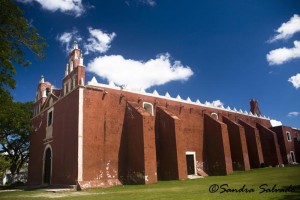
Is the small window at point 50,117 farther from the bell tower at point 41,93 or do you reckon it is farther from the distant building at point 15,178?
the distant building at point 15,178

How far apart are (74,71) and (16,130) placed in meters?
13.8

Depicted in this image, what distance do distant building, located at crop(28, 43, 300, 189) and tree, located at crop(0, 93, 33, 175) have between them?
5.87 feet

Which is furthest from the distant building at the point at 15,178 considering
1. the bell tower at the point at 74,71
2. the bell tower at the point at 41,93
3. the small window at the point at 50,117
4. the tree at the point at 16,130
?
the bell tower at the point at 74,71

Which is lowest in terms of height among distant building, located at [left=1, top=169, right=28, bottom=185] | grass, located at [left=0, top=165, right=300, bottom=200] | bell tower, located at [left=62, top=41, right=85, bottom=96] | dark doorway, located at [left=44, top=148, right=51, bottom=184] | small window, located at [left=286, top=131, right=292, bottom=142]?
grass, located at [left=0, top=165, right=300, bottom=200]

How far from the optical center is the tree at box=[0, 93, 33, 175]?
25984 millimetres

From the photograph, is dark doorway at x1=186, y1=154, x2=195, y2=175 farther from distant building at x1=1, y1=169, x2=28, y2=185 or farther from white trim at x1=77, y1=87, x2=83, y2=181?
distant building at x1=1, y1=169, x2=28, y2=185

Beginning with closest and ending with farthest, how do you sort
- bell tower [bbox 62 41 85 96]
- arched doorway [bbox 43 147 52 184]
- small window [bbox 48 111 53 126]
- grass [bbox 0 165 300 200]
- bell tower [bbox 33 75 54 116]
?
grass [bbox 0 165 300 200], bell tower [bbox 62 41 85 96], arched doorway [bbox 43 147 52 184], small window [bbox 48 111 53 126], bell tower [bbox 33 75 54 116]

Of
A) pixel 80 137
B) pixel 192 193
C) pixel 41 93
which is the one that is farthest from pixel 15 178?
pixel 192 193

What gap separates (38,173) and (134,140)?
1023 centimetres

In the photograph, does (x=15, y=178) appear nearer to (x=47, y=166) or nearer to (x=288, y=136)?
(x=47, y=166)

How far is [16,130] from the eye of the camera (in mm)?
28125

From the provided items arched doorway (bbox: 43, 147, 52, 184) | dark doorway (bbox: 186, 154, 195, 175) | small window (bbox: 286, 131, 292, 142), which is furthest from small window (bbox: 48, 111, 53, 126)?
small window (bbox: 286, 131, 292, 142)

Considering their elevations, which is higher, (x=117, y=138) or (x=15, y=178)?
(x=117, y=138)

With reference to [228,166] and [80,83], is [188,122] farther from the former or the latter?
[80,83]
